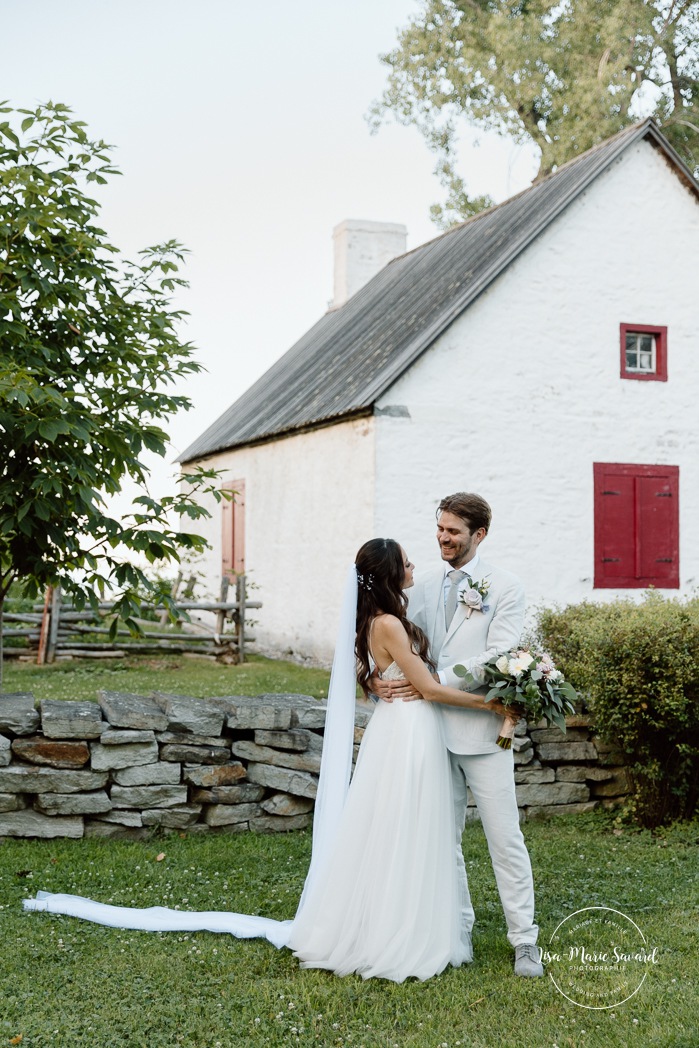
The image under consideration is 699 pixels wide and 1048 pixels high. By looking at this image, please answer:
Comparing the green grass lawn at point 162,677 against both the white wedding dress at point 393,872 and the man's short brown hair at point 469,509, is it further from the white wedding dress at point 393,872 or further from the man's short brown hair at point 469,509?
the man's short brown hair at point 469,509

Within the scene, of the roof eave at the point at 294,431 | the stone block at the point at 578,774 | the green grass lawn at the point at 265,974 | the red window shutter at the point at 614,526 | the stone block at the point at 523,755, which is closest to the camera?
the green grass lawn at the point at 265,974

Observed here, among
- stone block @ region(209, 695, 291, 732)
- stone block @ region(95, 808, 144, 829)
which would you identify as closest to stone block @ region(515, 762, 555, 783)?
stone block @ region(209, 695, 291, 732)

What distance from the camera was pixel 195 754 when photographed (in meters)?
6.41

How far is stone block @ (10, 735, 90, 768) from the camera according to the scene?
241 inches

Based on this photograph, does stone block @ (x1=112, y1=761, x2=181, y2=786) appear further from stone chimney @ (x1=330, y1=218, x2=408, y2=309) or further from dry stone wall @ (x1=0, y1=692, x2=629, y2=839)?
stone chimney @ (x1=330, y1=218, x2=408, y2=309)

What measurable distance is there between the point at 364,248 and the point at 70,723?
16.5 m

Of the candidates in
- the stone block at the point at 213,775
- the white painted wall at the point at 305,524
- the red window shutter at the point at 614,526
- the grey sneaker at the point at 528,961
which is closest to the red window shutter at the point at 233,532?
the white painted wall at the point at 305,524

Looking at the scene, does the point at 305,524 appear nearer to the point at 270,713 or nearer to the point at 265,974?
the point at 270,713

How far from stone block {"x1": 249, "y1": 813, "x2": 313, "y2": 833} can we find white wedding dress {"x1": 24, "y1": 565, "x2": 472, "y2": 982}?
1.63 metres

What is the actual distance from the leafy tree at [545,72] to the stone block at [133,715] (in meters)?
20.4

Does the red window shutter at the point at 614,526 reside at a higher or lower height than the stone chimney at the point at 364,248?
lower

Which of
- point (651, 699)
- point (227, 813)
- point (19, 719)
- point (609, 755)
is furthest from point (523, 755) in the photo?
point (19, 719)

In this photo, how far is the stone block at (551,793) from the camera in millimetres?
6961

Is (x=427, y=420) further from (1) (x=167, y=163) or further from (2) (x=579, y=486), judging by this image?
(1) (x=167, y=163)
